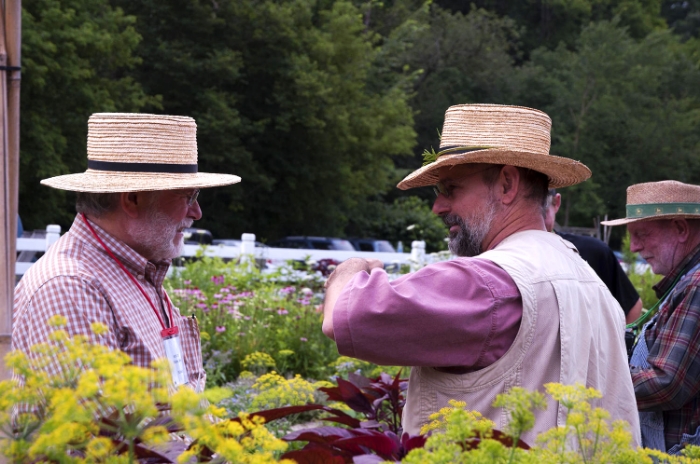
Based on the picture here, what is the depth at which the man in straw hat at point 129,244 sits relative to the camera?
8.19 ft

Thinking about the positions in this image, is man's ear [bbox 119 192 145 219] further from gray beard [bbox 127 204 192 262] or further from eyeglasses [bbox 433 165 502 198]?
eyeglasses [bbox 433 165 502 198]

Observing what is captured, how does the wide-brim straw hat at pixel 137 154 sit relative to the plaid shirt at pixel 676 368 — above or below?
above

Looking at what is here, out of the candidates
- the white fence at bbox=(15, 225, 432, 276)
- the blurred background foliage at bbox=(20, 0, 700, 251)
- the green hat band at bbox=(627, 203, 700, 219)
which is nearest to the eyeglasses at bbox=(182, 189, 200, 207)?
the green hat band at bbox=(627, 203, 700, 219)

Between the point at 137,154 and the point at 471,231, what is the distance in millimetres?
1215

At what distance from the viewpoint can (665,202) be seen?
4344mm

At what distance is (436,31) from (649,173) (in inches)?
524

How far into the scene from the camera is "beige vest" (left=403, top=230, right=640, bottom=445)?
7.61ft

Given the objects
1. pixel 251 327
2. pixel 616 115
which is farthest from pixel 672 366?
pixel 616 115

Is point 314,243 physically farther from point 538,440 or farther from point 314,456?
point 538,440

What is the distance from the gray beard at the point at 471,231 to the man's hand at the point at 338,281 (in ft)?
1.19

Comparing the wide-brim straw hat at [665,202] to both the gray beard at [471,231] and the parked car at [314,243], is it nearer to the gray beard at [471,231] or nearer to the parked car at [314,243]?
the gray beard at [471,231]

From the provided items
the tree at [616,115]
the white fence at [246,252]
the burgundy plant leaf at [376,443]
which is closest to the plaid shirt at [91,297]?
the burgundy plant leaf at [376,443]

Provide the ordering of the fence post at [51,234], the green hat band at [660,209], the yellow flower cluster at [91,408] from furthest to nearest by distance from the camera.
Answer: the fence post at [51,234], the green hat band at [660,209], the yellow flower cluster at [91,408]

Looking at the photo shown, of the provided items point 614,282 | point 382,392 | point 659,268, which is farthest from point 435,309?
point 614,282
